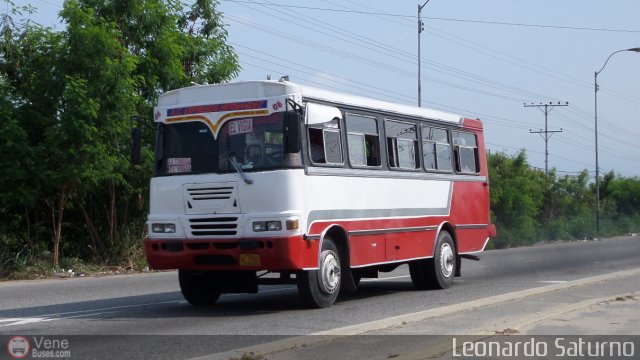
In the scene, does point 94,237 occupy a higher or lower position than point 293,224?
lower

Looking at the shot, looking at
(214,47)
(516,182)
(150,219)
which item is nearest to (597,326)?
(150,219)

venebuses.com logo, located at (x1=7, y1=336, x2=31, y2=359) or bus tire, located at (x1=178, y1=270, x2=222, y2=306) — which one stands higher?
bus tire, located at (x1=178, y1=270, x2=222, y2=306)

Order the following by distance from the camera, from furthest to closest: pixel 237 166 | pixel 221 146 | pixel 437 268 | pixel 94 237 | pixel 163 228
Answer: pixel 94 237 < pixel 437 268 < pixel 163 228 < pixel 221 146 < pixel 237 166

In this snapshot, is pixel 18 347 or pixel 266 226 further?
pixel 266 226

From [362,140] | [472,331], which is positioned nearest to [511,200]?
[362,140]

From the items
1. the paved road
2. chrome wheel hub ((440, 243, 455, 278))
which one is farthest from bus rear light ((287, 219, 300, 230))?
chrome wheel hub ((440, 243, 455, 278))

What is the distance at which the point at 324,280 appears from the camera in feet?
42.0

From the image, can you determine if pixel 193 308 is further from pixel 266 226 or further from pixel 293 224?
pixel 293 224

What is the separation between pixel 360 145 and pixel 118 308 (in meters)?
Answer: 4.38

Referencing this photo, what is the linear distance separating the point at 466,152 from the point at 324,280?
5.97m

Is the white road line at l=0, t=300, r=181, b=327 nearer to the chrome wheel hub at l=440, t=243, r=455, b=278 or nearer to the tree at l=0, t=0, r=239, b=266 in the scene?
the chrome wheel hub at l=440, t=243, r=455, b=278

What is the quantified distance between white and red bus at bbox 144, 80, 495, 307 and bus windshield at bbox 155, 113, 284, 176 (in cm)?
1

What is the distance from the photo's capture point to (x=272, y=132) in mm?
12383

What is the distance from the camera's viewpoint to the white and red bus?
39.9ft
